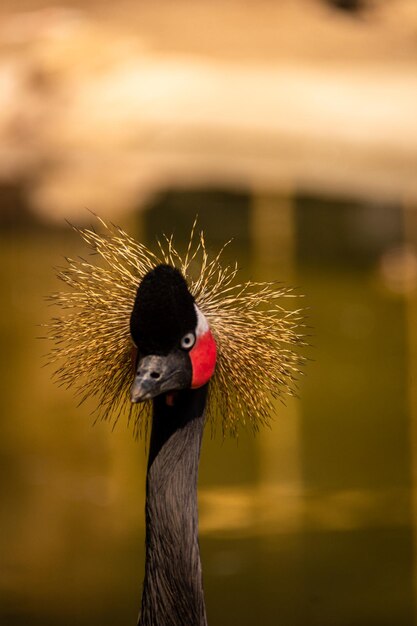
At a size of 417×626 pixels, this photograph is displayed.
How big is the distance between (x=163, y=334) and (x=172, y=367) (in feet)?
0.19

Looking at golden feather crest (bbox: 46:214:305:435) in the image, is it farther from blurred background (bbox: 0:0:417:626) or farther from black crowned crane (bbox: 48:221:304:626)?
blurred background (bbox: 0:0:417:626)

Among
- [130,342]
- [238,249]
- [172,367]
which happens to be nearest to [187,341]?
[172,367]

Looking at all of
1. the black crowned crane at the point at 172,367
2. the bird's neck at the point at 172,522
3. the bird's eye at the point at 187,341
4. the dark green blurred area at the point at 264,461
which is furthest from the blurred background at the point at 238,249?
the bird's eye at the point at 187,341

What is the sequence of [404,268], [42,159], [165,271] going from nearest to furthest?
[165,271] → [42,159] → [404,268]

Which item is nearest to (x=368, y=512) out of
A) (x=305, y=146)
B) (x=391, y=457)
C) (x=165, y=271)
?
(x=391, y=457)

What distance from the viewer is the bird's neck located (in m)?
1.92

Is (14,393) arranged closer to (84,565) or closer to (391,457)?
(84,565)

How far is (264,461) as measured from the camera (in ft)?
12.4

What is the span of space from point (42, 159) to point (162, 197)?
15.3 inches

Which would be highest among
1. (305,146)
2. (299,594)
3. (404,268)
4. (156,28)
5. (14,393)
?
(156,28)

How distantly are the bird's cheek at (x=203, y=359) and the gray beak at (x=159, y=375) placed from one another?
2 centimetres

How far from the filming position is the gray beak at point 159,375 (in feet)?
5.71

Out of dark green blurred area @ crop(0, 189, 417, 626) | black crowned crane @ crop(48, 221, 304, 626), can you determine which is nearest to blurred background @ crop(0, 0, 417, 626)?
dark green blurred area @ crop(0, 189, 417, 626)

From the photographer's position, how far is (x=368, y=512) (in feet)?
12.5
